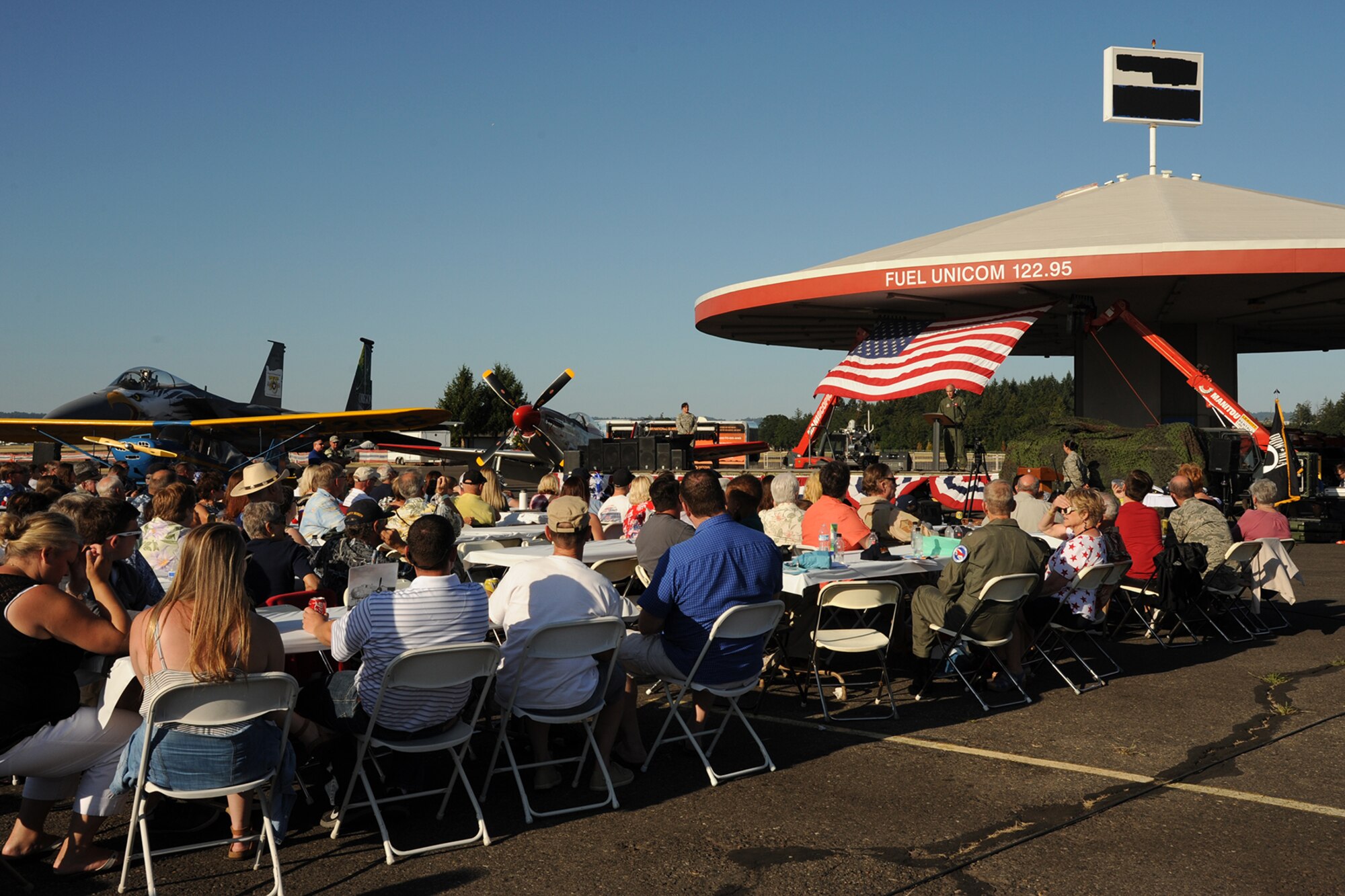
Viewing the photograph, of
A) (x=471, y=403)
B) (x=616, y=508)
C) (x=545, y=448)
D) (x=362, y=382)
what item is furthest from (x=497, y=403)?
(x=616, y=508)

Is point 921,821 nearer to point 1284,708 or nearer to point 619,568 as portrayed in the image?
point 1284,708

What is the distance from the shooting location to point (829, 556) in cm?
620

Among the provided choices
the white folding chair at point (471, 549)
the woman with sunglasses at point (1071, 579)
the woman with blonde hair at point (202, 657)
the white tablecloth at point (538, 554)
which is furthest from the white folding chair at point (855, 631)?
the woman with blonde hair at point (202, 657)

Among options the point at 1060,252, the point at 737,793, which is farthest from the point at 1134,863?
the point at 1060,252

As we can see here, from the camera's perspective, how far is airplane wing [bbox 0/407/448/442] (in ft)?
82.4

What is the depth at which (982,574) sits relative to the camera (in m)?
5.89

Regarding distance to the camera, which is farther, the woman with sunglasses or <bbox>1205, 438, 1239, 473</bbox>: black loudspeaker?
<bbox>1205, 438, 1239, 473</bbox>: black loudspeaker

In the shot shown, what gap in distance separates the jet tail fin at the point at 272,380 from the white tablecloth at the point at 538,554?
3226cm

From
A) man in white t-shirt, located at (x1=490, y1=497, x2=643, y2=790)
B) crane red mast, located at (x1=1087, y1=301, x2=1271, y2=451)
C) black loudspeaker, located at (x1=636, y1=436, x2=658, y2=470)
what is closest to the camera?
man in white t-shirt, located at (x1=490, y1=497, x2=643, y2=790)

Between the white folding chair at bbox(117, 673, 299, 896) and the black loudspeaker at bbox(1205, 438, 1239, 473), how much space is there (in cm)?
1496

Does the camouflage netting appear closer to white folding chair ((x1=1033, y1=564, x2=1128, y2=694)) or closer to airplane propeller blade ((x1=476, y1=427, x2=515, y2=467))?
white folding chair ((x1=1033, y1=564, x2=1128, y2=694))

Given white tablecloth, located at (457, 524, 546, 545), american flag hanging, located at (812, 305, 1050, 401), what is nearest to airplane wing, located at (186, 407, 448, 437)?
american flag hanging, located at (812, 305, 1050, 401)

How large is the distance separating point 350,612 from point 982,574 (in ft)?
11.8

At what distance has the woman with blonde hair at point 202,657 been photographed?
133 inches
